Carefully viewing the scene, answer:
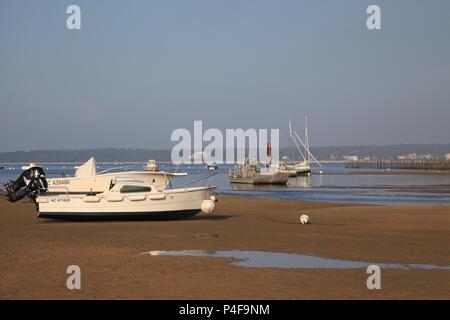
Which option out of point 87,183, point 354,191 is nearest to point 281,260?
point 87,183

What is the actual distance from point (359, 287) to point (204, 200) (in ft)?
48.5

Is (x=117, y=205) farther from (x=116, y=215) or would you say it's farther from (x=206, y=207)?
(x=206, y=207)

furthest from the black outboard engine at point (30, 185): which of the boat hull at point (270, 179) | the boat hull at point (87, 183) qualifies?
the boat hull at point (270, 179)

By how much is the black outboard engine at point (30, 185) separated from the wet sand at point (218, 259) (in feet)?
5.87

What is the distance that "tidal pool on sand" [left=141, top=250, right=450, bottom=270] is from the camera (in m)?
15.3

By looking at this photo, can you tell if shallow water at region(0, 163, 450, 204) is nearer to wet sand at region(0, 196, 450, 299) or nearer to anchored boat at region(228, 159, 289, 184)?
anchored boat at region(228, 159, 289, 184)

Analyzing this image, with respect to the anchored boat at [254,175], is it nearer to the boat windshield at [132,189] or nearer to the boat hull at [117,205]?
the boat hull at [117,205]

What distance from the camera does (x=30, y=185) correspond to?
32281 millimetres

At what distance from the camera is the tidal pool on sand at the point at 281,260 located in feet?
50.2

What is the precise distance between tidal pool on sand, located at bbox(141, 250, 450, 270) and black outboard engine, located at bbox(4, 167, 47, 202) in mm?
15943

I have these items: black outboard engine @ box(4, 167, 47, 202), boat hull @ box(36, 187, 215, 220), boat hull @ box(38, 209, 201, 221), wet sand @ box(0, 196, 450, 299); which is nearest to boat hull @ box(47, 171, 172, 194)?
black outboard engine @ box(4, 167, 47, 202)

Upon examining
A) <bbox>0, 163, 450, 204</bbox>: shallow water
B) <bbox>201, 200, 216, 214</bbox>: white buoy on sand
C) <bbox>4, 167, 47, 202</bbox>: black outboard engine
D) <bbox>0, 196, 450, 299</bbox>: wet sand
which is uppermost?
<bbox>4, 167, 47, 202</bbox>: black outboard engine

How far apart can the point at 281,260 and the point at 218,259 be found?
1617mm
